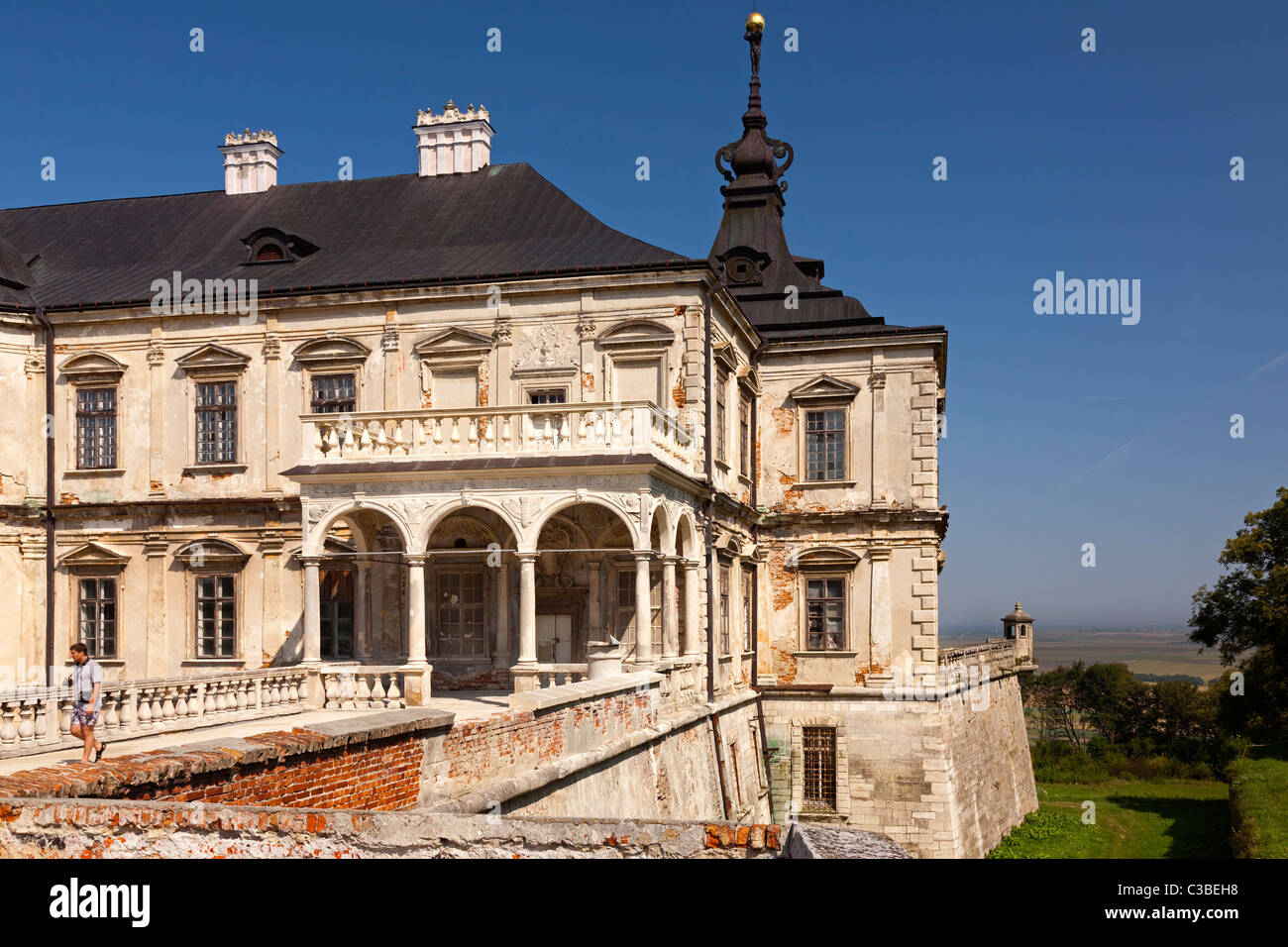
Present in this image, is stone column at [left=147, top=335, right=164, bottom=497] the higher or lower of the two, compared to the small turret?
higher

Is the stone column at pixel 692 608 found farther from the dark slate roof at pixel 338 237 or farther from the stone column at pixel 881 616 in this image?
the stone column at pixel 881 616

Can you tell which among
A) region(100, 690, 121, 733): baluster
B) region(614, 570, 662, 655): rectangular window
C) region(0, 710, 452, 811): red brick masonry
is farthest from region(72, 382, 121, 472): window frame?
region(0, 710, 452, 811): red brick masonry

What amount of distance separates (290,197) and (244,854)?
24.6m

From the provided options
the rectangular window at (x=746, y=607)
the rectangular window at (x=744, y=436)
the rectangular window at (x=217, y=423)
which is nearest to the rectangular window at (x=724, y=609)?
the rectangular window at (x=746, y=607)

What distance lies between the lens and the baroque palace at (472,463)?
68.3 feet

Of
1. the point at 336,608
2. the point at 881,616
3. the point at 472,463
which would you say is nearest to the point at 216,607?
the point at 336,608

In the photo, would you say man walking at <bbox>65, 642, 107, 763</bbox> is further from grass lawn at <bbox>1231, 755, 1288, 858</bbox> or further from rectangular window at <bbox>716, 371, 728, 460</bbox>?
grass lawn at <bbox>1231, 755, 1288, 858</bbox>

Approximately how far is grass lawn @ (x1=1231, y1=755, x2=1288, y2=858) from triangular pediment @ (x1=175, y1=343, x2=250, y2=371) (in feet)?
73.7

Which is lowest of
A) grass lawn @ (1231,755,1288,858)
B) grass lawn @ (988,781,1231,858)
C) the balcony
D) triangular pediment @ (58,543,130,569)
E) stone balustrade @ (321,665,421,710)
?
grass lawn @ (988,781,1231,858)

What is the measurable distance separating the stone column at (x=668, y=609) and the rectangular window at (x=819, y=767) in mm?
7677

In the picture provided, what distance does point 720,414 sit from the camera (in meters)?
25.4

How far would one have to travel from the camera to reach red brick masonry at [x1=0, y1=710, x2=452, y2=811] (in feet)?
28.1

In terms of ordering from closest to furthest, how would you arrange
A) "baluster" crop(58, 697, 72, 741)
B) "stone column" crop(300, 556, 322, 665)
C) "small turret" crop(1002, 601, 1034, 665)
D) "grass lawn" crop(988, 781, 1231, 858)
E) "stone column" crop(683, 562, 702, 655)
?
1. "baluster" crop(58, 697, 72, 741)
2. "stone column" crop(300, 556, 322, 665)
3. "stone column" crop(683, 562, 702, 655)
4. "grass lawn" crop(988, 781, 1231, 858)
5. "small turret" crop(1002, 601, 1034, 665)
